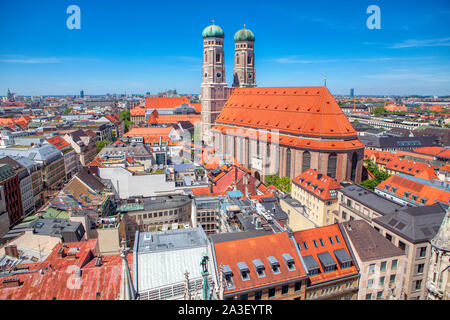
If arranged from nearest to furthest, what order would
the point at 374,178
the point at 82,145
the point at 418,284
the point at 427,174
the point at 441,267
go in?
the point at 441,267
the point at 418,284
the point at 427,174
the point at 374,178
the point at 82,145

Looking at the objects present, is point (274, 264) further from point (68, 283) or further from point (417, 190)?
point (417, 190)

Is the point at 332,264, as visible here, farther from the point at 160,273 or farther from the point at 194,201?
the point at 194,201

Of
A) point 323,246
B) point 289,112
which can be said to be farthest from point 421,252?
point 289,112

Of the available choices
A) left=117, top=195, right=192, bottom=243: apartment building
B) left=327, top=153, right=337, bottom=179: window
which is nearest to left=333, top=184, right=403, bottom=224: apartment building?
left=327, top=153, right=337, bottom=179: window

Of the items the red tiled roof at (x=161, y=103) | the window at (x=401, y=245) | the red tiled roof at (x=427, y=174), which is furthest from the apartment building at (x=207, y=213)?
the red tiled roof at (x=161, y=103)

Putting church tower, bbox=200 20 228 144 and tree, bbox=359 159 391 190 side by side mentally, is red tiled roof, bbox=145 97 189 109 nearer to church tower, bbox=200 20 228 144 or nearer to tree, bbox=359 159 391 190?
church tower, bbox=200 20 228 144
